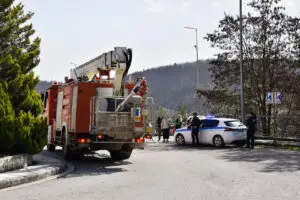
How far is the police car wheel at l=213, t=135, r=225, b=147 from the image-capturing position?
69.7 ft

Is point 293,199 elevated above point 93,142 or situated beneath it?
situated beneath

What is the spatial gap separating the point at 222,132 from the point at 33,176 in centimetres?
1258

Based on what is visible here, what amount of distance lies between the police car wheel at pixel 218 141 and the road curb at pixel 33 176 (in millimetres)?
10414

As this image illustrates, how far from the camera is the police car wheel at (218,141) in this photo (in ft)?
69.7

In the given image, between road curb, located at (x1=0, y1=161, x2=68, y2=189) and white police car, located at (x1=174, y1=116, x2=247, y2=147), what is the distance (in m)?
10.4

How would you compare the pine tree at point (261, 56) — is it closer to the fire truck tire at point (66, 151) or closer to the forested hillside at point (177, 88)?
the fire truck tire at point (66, 151)

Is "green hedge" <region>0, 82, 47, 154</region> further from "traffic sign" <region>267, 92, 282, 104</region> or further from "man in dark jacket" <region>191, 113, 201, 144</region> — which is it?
"traffic sign" <region>267, 92, 282, 104</region>

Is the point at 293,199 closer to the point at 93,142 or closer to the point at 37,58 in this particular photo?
the point at 93,142

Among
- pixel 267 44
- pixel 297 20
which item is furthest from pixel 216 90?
pixel 297 20

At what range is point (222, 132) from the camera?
69.5 feet

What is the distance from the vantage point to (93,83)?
14320mm

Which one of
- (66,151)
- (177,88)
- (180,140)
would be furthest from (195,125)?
(177,88)

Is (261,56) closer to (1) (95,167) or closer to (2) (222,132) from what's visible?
(2) (222,132)

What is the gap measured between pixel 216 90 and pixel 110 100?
54.6 feet
